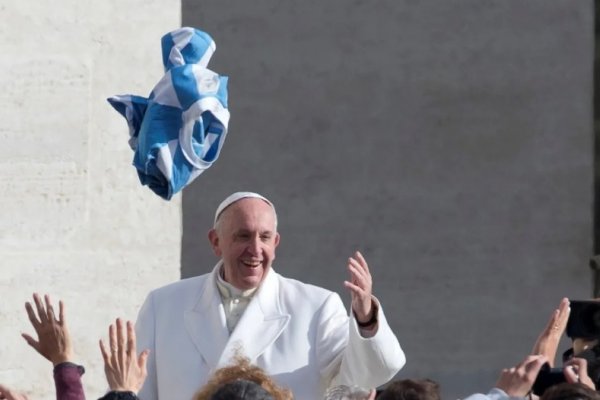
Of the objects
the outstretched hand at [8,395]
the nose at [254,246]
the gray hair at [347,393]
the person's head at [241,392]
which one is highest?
the nose at [254,246]

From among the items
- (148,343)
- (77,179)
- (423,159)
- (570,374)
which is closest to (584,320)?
(570,374)

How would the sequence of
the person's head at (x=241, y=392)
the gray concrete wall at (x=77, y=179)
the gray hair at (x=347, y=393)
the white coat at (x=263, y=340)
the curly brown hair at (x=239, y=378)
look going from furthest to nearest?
1. the gray concrete wall at (x=77, y=179)
2. the white coat at (x=263, y=340)
3. the gray hair at (x=347, y=393)
4. the curly brown hair at (x=239, y=378)
5. the person's head at (x=241, y=392)

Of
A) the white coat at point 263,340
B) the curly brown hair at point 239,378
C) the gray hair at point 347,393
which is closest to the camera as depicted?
the curly brown hair at point 239,378

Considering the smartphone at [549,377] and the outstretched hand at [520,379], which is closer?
the outstretched hand at [520,379]

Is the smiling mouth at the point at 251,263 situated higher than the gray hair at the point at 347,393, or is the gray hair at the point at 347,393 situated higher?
the smiling mouth at the point at 251,263

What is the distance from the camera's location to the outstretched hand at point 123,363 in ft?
15.2

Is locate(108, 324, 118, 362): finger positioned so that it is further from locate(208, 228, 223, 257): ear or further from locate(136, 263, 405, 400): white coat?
locate(208, 228, 223, 257): ear

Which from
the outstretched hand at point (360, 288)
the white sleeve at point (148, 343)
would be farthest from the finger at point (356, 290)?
the white sleeve at point (148, 343)

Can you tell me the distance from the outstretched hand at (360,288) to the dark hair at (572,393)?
38.5 inches

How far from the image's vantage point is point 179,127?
6.44m

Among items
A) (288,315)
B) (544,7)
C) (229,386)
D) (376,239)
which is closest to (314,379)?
(288,315)

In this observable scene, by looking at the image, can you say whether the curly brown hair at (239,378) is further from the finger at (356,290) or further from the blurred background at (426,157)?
the blurred background at (426,157)

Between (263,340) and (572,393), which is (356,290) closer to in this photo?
(263,340)

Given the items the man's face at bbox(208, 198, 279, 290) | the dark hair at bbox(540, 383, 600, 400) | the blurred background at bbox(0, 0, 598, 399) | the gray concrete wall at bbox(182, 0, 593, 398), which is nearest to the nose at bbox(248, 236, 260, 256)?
the man's face at bbox(208, 198, 279, 290)
